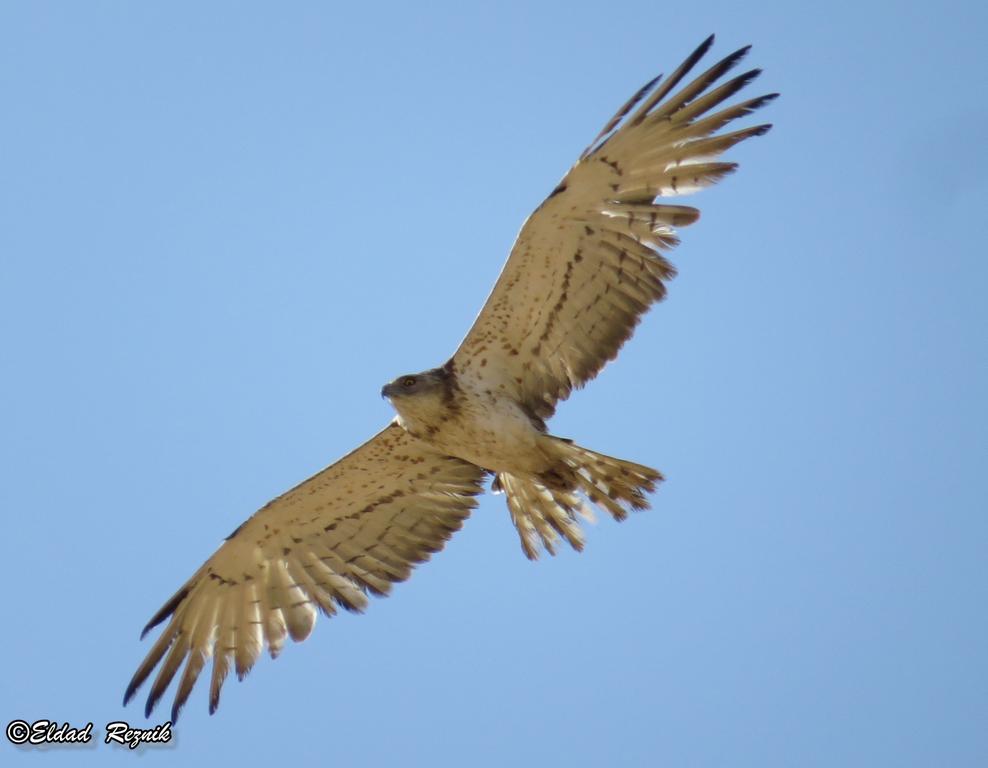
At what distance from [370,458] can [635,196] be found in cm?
286

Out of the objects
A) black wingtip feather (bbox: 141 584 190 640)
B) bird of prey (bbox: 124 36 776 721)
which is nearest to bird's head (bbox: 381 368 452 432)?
bird of prey (bbox: 124 36 776 721)

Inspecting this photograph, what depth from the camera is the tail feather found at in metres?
9.79

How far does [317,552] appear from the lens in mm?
10953

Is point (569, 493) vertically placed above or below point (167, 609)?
below

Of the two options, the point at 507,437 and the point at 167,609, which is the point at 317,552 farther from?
the point at 507,437

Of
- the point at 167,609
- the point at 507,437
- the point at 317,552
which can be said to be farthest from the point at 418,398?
the point at 167,609

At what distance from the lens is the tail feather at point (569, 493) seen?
385 inches

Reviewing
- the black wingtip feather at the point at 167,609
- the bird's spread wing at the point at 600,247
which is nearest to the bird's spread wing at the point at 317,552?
the black wingtip feather at the point at 167,609

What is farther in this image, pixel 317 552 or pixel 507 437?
pixel 317 552

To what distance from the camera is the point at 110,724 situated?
34.2 feet

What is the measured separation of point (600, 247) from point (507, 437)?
155 cm

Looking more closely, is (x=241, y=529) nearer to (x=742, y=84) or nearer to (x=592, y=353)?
(x=592, y=353)

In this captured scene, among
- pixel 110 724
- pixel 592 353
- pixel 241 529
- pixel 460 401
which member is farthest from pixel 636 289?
pixel 110 724

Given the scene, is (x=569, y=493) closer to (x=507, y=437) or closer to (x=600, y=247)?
(x=507, y=437)
